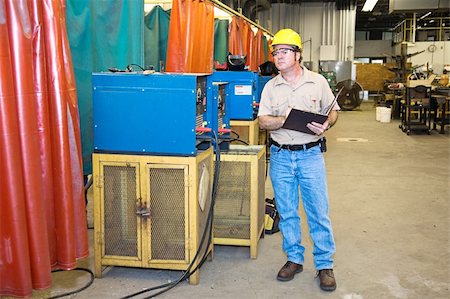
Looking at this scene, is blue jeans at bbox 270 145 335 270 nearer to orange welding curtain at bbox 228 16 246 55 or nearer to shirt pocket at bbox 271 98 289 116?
shirt pocket at bbox 271 98 289 116

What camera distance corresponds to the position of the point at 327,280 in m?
3.02

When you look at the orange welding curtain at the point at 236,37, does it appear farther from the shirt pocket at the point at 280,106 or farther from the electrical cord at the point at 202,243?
the shirt pocket at the point at 280,106

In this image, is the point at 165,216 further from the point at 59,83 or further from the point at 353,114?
the point at 353,114

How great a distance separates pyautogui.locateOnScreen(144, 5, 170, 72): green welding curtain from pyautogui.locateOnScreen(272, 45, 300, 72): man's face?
8.10 feet

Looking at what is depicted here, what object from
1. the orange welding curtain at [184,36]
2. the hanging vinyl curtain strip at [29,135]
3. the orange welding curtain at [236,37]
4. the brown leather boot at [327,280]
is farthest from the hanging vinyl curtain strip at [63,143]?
the orange welding curtain at [236,37]

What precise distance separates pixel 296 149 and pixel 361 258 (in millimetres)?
1071

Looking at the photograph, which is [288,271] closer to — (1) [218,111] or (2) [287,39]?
(1) [218,111]

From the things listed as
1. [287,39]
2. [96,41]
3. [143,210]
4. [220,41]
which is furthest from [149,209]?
[220,41]

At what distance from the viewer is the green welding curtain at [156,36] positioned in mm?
5336

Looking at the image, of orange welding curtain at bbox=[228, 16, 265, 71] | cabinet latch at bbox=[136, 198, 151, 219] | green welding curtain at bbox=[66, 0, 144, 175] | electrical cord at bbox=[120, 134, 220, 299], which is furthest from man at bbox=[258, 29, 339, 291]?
orange welding curtain at bbox=[228, 16, 265, 71]

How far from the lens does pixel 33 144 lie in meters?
2.24

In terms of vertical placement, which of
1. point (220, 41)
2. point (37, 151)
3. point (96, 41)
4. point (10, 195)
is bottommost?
point (10, 195)

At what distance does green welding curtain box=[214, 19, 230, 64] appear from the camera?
7734mm

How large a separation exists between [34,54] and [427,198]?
4206mm
